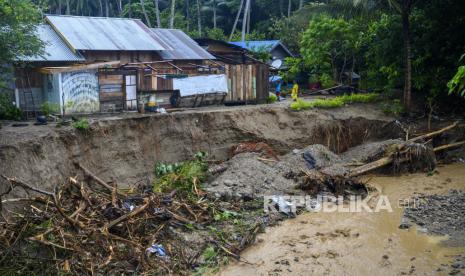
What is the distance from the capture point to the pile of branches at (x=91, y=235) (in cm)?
1043

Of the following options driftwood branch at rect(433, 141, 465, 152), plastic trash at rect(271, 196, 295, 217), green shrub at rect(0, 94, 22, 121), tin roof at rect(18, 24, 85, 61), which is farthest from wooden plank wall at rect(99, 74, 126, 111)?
driftwood branch at rect(433, 141, 465, 152)

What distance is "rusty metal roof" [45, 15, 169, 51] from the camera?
20594 mm

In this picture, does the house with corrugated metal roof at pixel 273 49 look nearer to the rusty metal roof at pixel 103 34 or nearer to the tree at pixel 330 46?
the tree at pixel 330 46

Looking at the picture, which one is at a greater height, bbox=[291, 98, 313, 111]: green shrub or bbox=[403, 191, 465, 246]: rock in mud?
bbox=[291, 98, 313, 111]: green shrub

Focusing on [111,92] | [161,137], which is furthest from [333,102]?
[111,92]

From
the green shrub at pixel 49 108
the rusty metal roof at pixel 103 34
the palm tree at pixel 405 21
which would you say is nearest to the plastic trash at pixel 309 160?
the palm tree at pixel 405 21

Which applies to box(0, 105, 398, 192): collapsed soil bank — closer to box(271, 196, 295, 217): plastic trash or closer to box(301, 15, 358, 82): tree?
box(271, 196, 295, 217): plastic trash

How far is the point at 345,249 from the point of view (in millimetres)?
12359

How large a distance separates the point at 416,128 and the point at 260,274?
46.0 ft

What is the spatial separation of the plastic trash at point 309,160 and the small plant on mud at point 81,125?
8.19m

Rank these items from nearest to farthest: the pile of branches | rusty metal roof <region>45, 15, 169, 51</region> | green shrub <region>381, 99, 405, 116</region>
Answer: the pile of branches → rusty metal roof <region>45, 15, 169, 51</region> → green shrub <region>381, 99, 405, 116</region>

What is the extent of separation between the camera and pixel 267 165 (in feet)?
58.1

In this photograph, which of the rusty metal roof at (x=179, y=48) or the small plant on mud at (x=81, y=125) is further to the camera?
the rusty metal roof at (x=179, y=48)

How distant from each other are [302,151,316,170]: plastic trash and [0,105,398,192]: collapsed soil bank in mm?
2008
